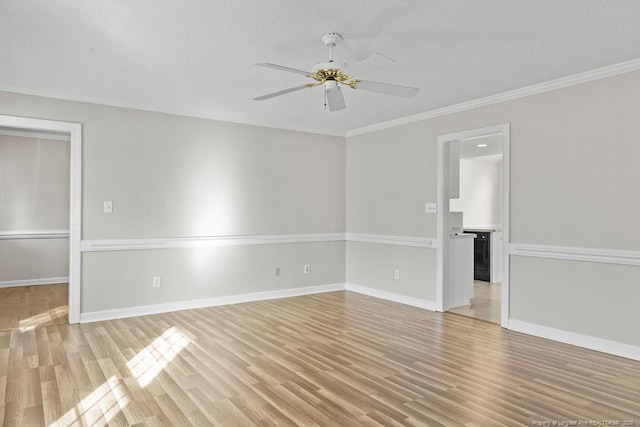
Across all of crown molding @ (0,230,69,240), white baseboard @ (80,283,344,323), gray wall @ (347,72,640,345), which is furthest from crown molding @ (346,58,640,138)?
crown molding @ (0,230,69,240)

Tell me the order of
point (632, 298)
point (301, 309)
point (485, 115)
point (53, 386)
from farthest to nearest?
point (301, 309), point (485, 115), point (632, 298), point (53, 386)

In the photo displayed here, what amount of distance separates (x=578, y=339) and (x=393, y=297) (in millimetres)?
2319

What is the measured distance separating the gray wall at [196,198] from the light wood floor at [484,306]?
1968mm

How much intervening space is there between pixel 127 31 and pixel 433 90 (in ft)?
9.21

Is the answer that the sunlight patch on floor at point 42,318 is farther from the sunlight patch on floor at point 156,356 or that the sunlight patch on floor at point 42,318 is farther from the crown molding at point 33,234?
the crown molding at point 33,234

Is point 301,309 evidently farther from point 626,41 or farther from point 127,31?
point 626,41

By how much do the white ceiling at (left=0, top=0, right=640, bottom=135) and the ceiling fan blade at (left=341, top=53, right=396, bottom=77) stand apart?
241mm

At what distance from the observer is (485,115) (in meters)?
4.62

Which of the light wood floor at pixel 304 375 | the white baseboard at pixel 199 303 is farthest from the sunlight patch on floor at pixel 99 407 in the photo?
the white baseboard at pixel 199 303

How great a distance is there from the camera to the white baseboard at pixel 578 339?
11.5 feet

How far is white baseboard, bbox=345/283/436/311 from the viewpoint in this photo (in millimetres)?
5250

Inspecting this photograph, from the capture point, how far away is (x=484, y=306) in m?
5.48

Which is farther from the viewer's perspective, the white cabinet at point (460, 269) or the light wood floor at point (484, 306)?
the white cabinet at point (460, 269)

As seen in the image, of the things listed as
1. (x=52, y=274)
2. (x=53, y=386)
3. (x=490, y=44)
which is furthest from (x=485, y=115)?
(x=52, y=274)
